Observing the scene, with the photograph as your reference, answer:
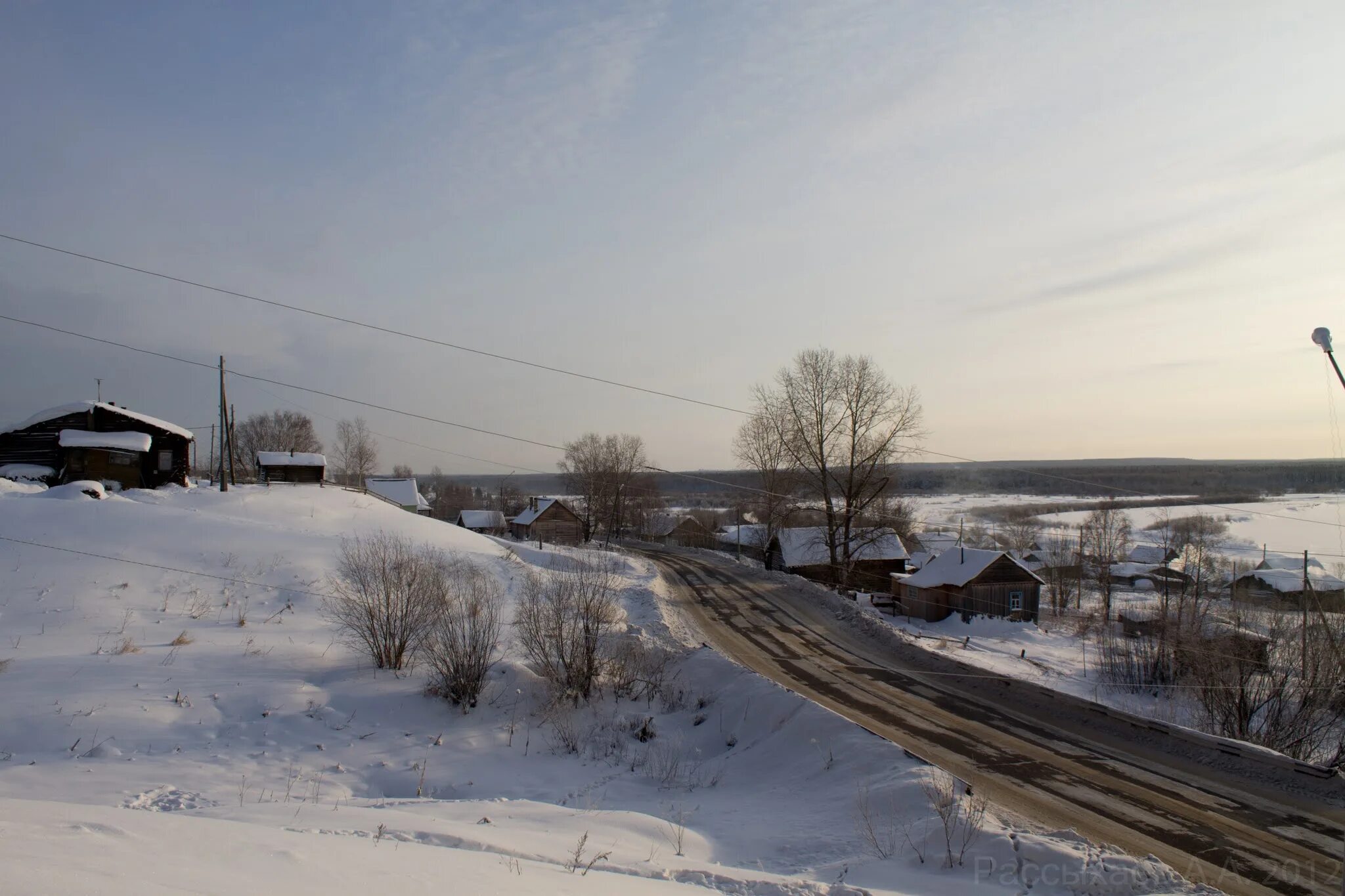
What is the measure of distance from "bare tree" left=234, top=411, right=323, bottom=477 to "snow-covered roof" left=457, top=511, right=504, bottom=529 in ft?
81.5

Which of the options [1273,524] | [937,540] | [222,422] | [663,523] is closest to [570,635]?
[222,422]

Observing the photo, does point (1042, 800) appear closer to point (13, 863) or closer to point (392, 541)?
point (13, 863)

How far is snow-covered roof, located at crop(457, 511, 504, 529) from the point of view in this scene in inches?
3066

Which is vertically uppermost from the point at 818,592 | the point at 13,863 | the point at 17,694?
the point at 13,863

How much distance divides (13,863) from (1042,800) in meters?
12.0

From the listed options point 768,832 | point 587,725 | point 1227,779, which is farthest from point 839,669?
point 768,832

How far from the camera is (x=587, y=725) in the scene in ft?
48.7

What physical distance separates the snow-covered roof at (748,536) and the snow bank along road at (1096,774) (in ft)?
142

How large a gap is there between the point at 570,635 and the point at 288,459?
3814cm

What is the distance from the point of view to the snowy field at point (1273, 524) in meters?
76.6

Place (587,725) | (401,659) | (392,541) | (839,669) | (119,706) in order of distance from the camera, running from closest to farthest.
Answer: (119,706) < (587,725) < (401,659) < (839,669) < (392,541)

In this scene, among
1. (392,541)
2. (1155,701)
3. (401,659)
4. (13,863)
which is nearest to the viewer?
(13,863)

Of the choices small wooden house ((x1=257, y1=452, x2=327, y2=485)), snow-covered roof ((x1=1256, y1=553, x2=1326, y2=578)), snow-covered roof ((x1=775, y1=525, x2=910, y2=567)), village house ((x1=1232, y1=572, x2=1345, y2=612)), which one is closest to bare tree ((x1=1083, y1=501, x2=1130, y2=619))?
village house ((x1=1232, y1=572, x2=1345, y2=612))

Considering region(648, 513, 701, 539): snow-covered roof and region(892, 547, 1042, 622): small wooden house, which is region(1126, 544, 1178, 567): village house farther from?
region(648, 513, 701, 539): snow-covered roof
